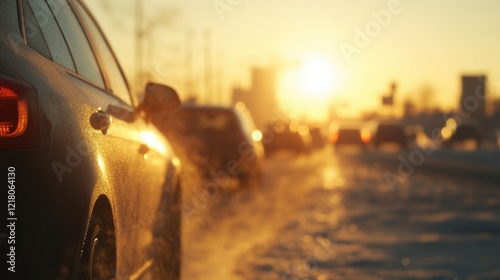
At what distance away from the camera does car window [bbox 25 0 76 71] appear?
3.98 metres

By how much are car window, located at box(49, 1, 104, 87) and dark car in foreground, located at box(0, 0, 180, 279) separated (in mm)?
11

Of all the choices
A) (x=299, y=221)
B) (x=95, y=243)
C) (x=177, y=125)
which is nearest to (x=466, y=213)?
(x=299, y=221)

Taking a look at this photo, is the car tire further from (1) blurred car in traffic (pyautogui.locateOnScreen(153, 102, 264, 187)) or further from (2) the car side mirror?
(1) blurred car in traffic (pyautogui.locateOnScreen(153, 102, 264, 187))

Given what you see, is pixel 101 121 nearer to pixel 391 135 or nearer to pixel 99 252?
pixel 99 252

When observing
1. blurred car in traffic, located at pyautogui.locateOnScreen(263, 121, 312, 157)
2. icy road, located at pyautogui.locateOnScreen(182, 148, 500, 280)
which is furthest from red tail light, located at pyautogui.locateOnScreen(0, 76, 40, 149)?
blurred car in traffic, located at pyautogui.locateOnScreen(263, 121, 312, 157)

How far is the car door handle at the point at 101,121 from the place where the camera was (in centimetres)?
400

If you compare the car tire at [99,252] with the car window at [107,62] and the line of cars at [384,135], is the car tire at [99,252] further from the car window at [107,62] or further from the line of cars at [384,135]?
the line of cars at [384,135]

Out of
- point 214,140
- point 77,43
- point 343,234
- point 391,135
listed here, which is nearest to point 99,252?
point 77,43

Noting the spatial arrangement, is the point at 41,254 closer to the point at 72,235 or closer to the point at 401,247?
the point at 72,235

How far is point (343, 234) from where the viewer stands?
1198 cm

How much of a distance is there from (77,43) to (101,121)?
34.1 inches

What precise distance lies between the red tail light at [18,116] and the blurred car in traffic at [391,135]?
202 ft

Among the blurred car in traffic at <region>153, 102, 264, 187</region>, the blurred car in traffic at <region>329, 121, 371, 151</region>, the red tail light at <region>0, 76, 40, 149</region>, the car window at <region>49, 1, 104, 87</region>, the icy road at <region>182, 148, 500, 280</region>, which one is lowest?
the red tail light at <region>0, 76, 40, 149</region>

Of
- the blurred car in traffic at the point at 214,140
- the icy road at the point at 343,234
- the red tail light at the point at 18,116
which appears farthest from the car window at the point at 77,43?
the blurred car in traffic at the point at 214,140
